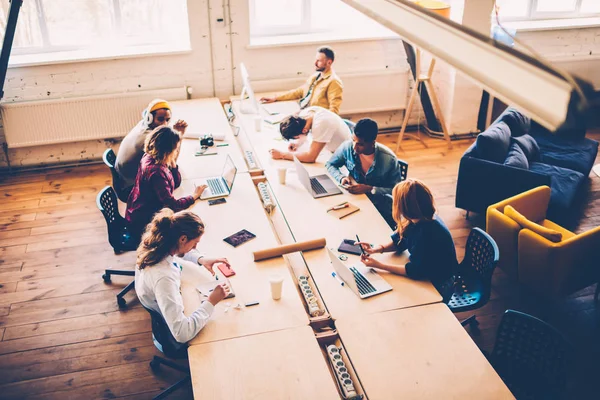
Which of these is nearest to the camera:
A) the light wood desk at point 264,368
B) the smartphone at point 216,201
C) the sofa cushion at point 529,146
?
the light wood desk at point 264,368

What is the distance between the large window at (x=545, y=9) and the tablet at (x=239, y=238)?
5543 millimetres

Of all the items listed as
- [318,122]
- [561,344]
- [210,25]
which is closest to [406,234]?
[561,344]

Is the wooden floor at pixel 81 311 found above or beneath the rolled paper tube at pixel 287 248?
beneath

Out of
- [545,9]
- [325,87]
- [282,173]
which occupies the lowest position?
[282,173]

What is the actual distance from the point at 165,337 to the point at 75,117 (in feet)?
13.8

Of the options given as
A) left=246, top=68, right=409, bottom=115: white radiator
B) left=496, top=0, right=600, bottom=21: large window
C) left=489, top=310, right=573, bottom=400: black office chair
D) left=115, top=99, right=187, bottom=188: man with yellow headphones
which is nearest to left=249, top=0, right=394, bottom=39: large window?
left=246, top=68, right=409, bottom=115: white radiator

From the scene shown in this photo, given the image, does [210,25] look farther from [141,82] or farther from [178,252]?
[178,252]

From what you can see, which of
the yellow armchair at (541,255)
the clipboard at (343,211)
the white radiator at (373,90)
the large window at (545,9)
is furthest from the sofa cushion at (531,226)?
the large window at (545,9)

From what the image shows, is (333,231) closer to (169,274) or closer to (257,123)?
(169,274)

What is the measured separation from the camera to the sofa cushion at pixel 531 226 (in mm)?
4191

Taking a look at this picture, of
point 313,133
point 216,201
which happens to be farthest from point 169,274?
point 313,133

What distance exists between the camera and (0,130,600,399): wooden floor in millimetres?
3799

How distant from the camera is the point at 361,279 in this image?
3.47 meters

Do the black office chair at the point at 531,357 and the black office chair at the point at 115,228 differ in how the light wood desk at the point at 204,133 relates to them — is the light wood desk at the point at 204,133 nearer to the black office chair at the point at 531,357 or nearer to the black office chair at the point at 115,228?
the black office chair at the point at 115,228
